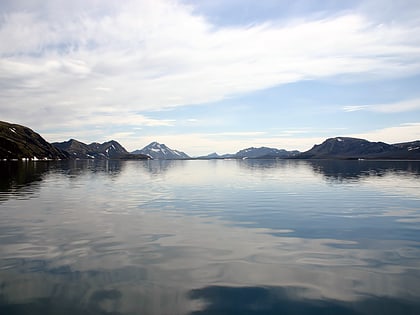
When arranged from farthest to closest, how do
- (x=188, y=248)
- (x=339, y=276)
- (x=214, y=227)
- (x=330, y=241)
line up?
(x=214, y=227)
(x=330, y=241)
(x=188, y=248)
(x=339, y=276)

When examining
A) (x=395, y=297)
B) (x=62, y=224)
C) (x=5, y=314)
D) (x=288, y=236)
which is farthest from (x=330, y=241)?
(x=62, y=224)

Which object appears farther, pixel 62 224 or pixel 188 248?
pixel 62 224

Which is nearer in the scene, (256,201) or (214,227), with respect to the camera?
(214,227)

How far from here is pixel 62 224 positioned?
1064 inches

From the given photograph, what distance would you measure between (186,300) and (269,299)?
3415 mm

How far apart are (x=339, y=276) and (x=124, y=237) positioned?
579 inches

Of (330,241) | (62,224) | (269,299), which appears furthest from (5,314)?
(330,241)

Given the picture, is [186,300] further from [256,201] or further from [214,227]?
[256,201]

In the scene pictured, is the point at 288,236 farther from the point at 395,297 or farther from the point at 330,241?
the point at 395,297

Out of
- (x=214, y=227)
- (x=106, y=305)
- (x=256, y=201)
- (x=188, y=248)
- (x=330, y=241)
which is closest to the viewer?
(x=106, y=305)

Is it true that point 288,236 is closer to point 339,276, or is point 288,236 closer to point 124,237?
point 339,276

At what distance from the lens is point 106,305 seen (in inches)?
487

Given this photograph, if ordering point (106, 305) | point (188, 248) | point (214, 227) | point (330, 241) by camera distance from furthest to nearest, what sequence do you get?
point (214, 227) < point (330, 241) < point (188, 248) < point (106, 305)

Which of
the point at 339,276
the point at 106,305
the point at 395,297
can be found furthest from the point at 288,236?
the point at 106,305
